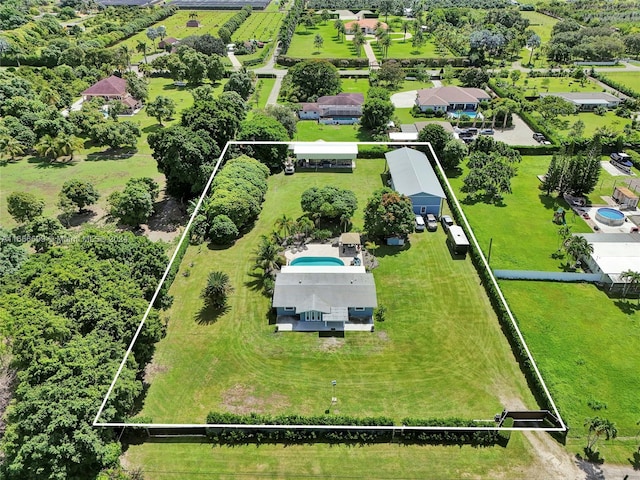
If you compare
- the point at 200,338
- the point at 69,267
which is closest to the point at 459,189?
the point at 200,338

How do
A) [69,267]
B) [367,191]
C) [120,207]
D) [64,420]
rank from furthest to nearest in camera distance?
[367,191], [120,207], [69,267], [64,420]

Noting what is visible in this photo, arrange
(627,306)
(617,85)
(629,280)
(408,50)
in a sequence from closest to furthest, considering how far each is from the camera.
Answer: (627,306) < (629,280) < (617,85) < (408,50)

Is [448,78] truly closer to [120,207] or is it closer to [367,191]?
[367,191]

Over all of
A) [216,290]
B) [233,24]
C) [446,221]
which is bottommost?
[446,221]

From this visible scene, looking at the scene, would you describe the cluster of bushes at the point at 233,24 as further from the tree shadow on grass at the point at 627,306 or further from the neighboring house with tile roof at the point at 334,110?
the tree shadow on grass at the point at 627,306

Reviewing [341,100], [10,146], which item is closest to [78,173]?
[10,146]

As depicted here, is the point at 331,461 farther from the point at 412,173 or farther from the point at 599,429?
the point at 412,173

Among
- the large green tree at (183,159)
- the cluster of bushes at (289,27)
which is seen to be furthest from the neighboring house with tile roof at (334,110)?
the cluster of bushes at (289,27)
